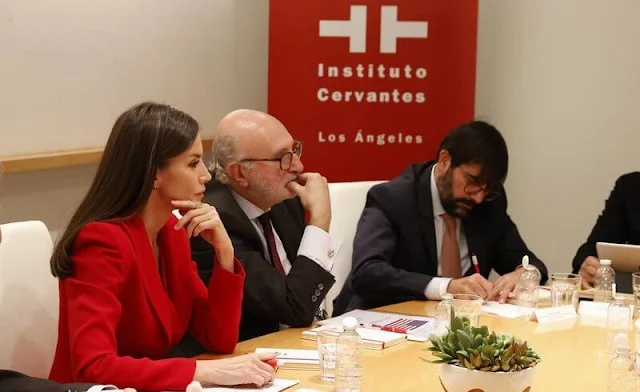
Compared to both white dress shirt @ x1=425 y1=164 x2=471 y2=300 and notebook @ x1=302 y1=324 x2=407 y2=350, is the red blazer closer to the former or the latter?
notebook @ x1=302 y1=324 x2=407 y2=350

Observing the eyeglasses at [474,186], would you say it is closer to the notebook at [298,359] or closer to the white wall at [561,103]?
the notebook at [298,359]

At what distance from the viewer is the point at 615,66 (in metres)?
5.11

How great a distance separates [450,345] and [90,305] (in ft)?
2.67

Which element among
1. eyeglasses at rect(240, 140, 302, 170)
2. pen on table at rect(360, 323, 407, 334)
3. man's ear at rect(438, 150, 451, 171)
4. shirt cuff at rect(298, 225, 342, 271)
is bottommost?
pen on table at rect(360, 323, 407, 334)

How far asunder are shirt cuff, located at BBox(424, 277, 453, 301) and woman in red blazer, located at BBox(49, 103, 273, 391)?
88 cm

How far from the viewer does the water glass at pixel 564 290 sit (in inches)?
126

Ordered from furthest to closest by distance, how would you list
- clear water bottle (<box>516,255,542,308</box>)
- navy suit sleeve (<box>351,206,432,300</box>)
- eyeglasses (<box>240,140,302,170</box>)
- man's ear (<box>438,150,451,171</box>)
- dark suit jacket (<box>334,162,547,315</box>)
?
1. man's ear (<box>438,150,451,171</box>)
2. dark suit jacket (<box>334,162,547,315</box>)
3. navy suit sleeve (<box>351,206,432,300</box>)
4. clear water bottle (<box>516,255,542,308</box>)
5. eyeglasses (<box>240,140,302,170</box>)

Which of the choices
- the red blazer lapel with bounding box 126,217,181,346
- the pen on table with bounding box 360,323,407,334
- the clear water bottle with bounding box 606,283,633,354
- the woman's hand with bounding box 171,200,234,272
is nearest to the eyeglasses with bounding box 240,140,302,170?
the woman's hand with bounding box 171,200,234,272

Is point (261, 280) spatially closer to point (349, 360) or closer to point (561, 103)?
point (349, 360)

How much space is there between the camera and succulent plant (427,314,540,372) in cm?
202

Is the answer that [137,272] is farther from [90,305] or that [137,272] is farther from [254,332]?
[254,332]

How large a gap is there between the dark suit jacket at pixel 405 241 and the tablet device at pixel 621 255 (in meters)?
0.32

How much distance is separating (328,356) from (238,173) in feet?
3.27

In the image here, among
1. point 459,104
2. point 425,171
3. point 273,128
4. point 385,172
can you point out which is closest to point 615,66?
point 459,104
